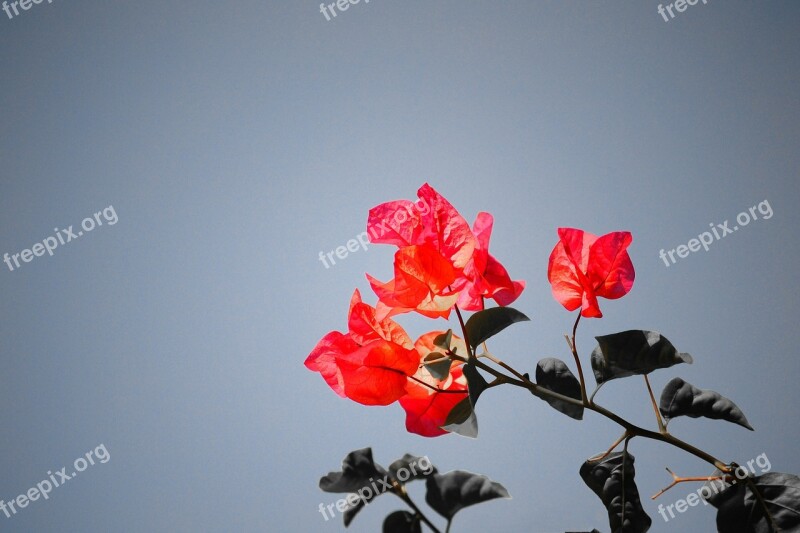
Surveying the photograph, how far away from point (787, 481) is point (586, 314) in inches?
7.3

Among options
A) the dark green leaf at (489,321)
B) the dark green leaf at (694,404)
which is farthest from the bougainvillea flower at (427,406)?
the dark green leaf at (694,404)

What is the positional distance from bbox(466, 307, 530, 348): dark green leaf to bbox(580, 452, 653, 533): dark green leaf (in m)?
0.14

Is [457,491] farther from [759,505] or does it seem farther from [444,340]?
[759,505]

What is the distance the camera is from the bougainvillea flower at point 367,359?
0.39 m

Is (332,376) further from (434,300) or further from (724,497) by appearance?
(724,497)

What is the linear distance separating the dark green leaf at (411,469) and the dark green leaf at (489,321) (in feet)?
0.35

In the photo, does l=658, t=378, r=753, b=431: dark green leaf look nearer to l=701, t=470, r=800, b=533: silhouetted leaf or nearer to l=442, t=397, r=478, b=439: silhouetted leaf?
l=701, t=470, r=800, b=533: silhouetted leaf

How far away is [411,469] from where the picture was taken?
0.34 metres

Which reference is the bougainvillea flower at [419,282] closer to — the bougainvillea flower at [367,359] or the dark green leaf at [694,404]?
A: the bougainvillea flower at [367,359]

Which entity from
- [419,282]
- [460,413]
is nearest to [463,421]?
[460,413]

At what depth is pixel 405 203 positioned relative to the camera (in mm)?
459

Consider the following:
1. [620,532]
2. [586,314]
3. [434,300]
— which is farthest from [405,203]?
[620,532]

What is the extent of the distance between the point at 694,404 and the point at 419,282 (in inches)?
9.7

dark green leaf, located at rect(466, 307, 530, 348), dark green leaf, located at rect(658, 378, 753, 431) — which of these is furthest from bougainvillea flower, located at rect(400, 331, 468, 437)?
dark green leaf, located at rect(658, 378, 753, 431)
